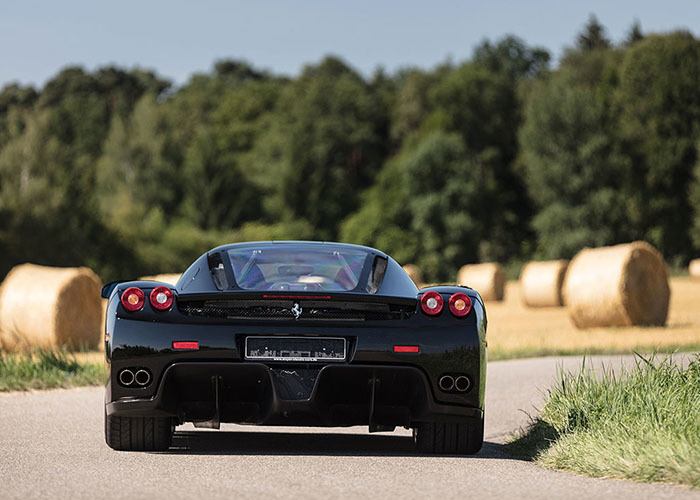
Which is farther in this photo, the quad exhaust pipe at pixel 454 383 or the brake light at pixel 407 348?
the quad exhaust pipe at pixel 454 383

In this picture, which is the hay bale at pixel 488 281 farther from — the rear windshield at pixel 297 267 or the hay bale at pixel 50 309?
the rear windshield at pixel 297 267

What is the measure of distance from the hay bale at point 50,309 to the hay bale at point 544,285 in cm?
1953

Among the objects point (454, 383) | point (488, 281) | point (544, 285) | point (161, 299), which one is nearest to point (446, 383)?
point (454, 383)

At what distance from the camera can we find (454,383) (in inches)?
331

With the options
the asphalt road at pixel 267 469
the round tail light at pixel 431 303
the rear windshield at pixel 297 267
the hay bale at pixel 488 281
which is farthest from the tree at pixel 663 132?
the round tail light at pixel 431 303

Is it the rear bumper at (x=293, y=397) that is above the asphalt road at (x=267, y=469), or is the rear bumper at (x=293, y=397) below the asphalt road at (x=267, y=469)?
above

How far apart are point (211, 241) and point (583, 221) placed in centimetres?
1991

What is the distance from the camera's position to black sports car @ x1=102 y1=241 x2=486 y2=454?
8.14 meters

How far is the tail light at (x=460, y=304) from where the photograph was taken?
8.51 m

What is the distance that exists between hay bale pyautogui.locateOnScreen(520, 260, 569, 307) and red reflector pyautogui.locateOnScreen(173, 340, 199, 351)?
32.9 metres

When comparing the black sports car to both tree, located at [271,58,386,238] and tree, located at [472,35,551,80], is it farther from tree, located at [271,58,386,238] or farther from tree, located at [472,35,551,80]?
tree, located at [472,35,551,80]

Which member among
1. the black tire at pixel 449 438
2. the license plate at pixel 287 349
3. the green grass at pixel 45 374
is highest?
the license plate at pixel 287 349

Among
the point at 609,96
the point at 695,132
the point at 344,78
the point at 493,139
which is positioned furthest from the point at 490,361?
the point at 344,78

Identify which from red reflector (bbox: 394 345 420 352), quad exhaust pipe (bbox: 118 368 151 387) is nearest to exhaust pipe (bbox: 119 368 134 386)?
quad exhaust pipe (bbox: 118 368 151 387)
